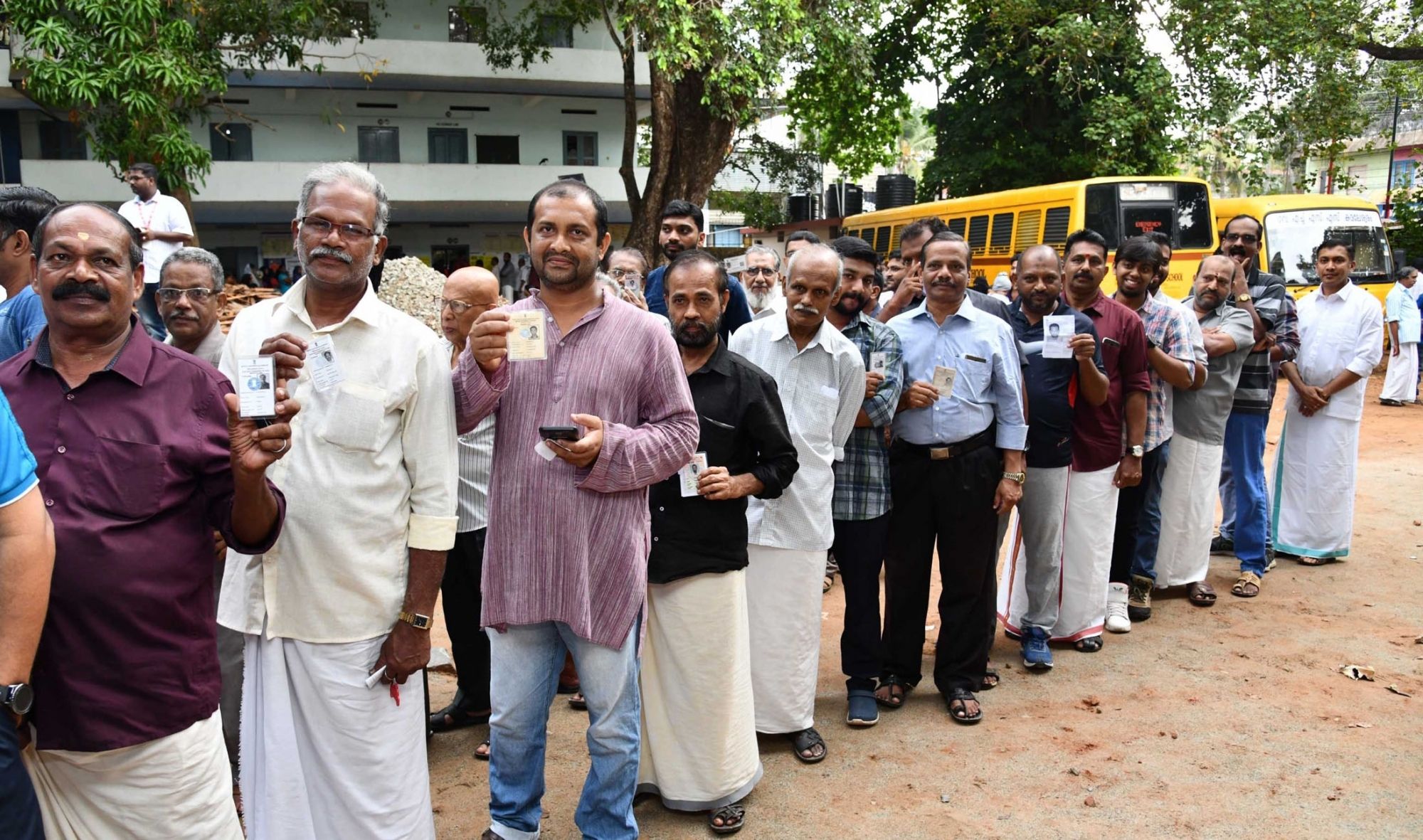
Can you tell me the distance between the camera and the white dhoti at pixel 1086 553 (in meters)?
5.66

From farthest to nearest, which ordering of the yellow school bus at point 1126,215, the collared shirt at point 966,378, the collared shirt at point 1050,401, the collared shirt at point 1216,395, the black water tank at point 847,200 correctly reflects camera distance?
1. the black water tank at point 847,200
2. the yellow school bus at point 1126,215
3. the collared shirt at point 1216,395
4. the collared shirt at point 1050,401
5. the collared shirt at point 966,378

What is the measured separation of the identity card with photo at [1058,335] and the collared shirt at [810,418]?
1200 mm

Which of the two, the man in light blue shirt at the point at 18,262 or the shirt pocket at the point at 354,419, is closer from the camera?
the shirt pocket at the point at 354,419

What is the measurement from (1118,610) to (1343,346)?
9.28ft

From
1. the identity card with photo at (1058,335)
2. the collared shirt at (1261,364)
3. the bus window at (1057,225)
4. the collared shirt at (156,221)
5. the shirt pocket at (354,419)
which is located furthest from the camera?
the bus window at (1057,225)

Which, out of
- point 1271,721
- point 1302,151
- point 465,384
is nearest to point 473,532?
point 465,384

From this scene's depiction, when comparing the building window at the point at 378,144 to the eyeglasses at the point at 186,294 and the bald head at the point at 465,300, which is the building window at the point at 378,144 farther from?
the eyeglasses at the point at 186,294

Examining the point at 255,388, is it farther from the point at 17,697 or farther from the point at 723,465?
the point at 723,465

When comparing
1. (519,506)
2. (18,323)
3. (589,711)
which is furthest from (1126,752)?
(18,323)

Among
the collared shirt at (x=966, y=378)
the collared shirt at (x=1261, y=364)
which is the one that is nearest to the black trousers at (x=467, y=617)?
the collared shirt at (x=966, y=378)

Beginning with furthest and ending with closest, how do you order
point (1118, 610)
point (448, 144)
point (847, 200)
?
point (847, 200) < point (448, 144) < point (1118, 610)

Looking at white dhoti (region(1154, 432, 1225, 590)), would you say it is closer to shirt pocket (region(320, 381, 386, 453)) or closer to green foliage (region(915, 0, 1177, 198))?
shirt pocket (region(320, 381, 386, 453))

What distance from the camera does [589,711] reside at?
10.9ft

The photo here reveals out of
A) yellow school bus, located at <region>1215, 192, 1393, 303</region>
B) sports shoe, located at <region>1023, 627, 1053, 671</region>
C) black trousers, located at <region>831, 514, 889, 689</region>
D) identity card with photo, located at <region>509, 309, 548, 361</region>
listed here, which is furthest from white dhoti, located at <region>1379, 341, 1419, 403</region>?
identity card with photo, located at <region>509, 309, 548, 361</region>
